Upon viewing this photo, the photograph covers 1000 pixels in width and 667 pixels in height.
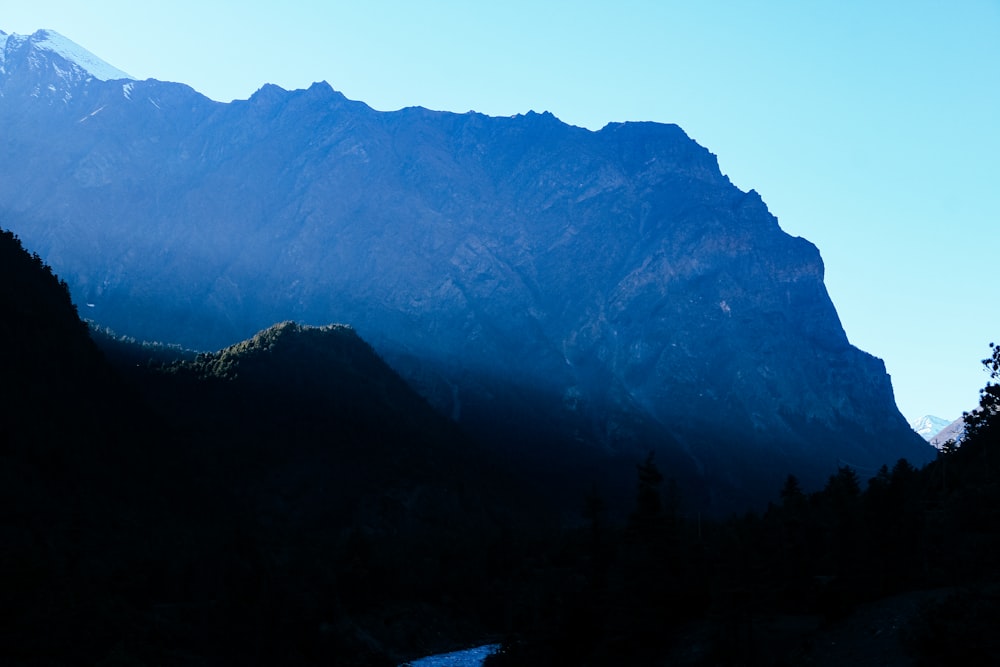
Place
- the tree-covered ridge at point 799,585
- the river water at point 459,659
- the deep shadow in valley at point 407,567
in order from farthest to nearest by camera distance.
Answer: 1. the river water at point 459,659
2. the deep shadow in valley at point 407,567
3. the tree-covered ridge at point 799,585

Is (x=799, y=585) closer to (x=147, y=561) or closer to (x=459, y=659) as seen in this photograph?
(x=459, y=659)

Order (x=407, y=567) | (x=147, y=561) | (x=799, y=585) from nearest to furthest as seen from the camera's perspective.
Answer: (x=799, y=585) < (x=147, y=561) < (x=407, y=567)

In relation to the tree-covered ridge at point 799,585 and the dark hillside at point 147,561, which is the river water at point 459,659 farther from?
the tree-covered ridge at point 799,585

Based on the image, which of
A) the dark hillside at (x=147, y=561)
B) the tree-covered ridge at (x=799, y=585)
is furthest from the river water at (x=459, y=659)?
the tree-covered ridge at (x=799, y=585)

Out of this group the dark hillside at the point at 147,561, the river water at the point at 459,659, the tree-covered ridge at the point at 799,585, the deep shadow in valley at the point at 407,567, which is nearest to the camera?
the tree-covered ridge at the point at 799,585

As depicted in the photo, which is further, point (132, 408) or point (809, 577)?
point (132, 408)

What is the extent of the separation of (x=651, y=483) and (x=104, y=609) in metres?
48.8

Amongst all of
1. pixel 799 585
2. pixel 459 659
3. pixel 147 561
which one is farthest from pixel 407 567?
pixel 799 585

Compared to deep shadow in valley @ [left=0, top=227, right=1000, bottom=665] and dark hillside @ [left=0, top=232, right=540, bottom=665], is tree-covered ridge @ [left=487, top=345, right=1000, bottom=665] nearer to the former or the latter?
deep shadow in valley @ [left=0, top=227, right=1000, bottom=665]

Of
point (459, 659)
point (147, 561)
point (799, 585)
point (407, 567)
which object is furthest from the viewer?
point (407, 567)

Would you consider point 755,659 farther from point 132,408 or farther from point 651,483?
point 132,408

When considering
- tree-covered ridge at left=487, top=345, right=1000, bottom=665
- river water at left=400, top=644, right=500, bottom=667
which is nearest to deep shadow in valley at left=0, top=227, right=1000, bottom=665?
tree-covered ridge at left=487, top=345, right=1000, bottom=665

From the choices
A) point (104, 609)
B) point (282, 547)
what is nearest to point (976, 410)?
point (104, 609)

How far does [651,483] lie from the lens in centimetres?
9319
